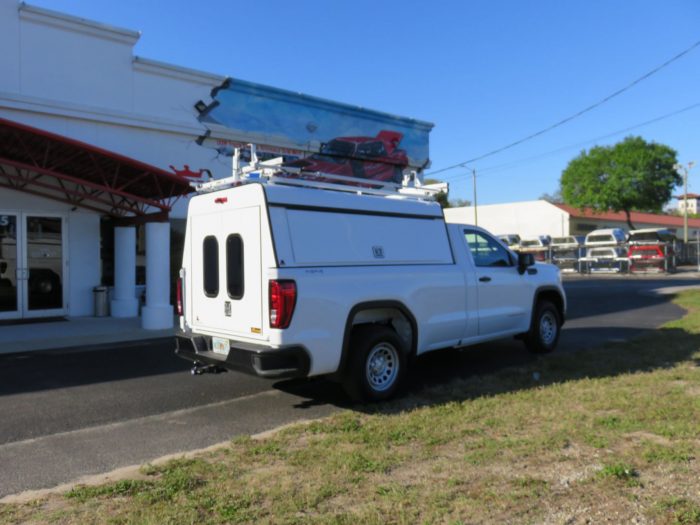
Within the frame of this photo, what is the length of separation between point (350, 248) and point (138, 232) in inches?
411

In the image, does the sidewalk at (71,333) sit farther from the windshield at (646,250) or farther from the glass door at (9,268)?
the windshield at (646,250)

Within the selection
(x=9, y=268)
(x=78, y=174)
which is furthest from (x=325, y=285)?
(x=9, y=268)

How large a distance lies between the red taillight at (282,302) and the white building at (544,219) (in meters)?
54.0

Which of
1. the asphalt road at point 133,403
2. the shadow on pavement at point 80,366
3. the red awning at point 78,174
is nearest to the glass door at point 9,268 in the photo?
the red awning at point 78,174

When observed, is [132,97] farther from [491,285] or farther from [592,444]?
[592,444]

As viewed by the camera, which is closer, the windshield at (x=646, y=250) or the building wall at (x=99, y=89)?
the building wall at (x=99, y=89)

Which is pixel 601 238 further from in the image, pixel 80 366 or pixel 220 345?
pixel 220 345

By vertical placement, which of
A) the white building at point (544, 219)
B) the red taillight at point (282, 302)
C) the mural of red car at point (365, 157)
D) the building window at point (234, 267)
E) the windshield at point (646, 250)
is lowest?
the red taillight at point (282, 302)

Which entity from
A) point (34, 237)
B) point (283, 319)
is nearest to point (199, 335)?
point (283, 319)

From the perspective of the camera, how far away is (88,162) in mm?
12023

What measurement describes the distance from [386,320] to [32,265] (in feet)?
32.7

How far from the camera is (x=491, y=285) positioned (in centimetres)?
765

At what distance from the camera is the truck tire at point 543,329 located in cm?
855

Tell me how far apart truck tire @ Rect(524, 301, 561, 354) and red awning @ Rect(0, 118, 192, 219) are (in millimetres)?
7623
